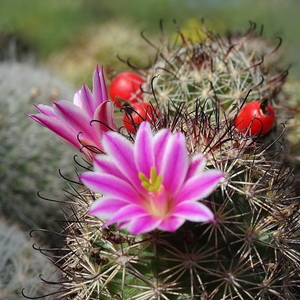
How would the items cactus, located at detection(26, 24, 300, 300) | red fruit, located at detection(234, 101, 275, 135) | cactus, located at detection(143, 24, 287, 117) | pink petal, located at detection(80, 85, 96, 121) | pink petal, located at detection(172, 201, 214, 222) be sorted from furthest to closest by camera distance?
1. cactus, located at detection(143, 24, 287, 117)
2. red fruit, located at detection(234, 101, 275, 135)
3. pink petal, located at detection(80, 85, 96, 121)
4. cactus, located at detection(26, 24, 300, 300)
5. pink petal, located at detection(172, 201, 214, 222)

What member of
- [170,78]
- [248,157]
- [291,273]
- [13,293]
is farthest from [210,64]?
[13,293]

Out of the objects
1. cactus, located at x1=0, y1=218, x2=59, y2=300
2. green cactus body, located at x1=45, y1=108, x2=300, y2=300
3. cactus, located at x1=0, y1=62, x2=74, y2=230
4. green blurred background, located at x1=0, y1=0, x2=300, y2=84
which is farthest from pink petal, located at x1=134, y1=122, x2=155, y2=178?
green blurred background, located at x1=0, y1=0, x2=300, y2=84

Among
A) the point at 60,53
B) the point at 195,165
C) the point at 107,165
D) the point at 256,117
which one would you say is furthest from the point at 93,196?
the point at 60,53

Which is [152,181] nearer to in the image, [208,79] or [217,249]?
[217,249]

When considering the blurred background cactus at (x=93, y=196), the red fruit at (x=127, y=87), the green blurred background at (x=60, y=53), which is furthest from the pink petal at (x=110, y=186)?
the green blurred background at (x=60, y=53)

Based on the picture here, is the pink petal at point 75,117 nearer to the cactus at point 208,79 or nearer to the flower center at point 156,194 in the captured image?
the flower center at point 156,194

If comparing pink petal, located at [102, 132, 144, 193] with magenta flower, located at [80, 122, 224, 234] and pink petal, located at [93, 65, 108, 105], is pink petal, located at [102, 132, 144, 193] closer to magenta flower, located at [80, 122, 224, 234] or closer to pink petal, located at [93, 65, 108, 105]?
magenta flower, located at [80, 122, 224, 234]

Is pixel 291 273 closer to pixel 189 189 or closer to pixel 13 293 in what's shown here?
pixel 189 189
